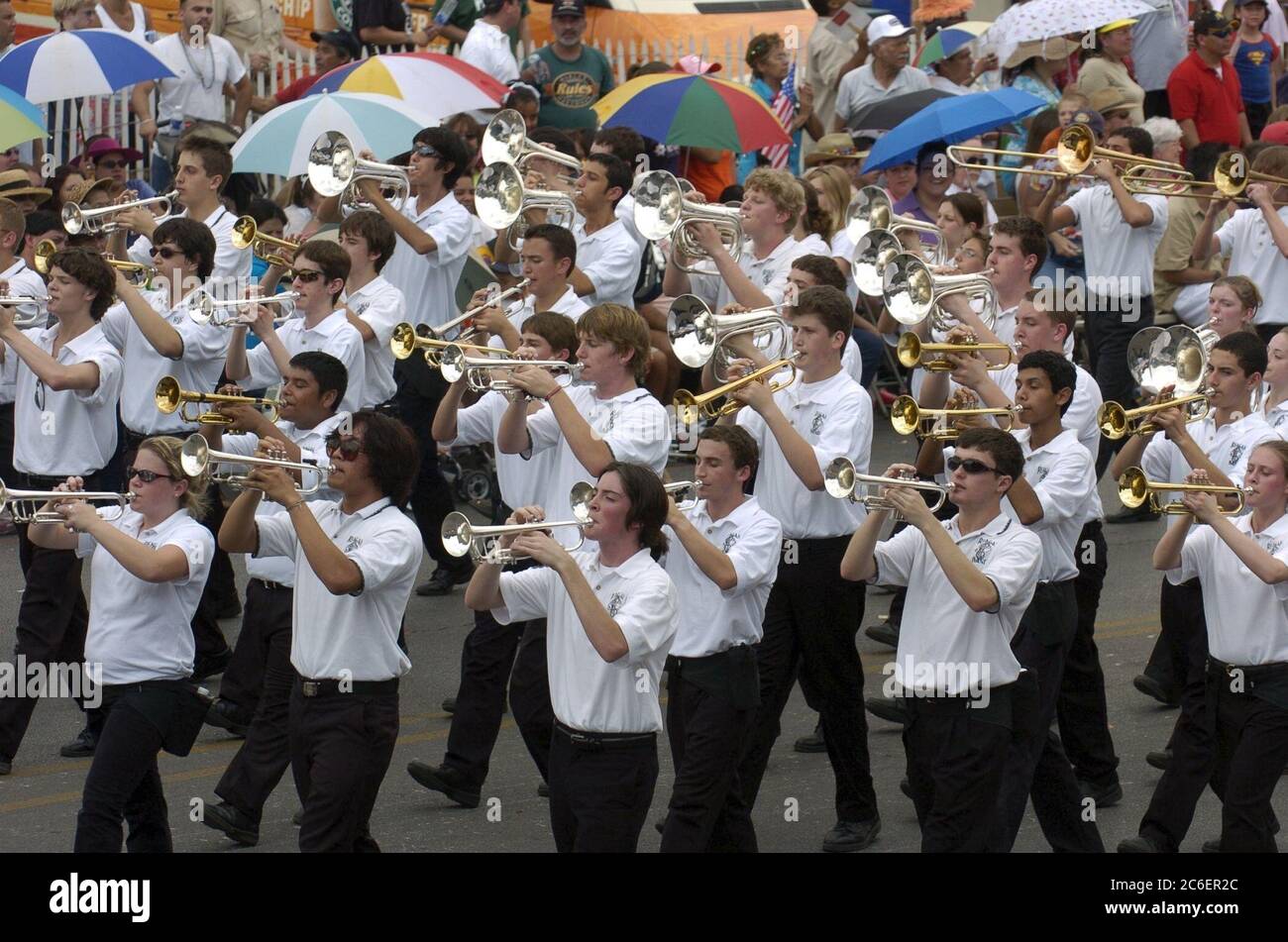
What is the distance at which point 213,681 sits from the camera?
10.7 meters

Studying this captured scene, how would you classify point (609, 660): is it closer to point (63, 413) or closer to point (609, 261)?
point (63, 413)

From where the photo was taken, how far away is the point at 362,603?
7.62m

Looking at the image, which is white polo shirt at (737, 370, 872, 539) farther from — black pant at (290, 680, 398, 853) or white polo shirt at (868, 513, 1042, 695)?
black pant at (290, 680, 398, 853)

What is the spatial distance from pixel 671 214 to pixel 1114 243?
2941 millimetres

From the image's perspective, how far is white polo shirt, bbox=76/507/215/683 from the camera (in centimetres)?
781

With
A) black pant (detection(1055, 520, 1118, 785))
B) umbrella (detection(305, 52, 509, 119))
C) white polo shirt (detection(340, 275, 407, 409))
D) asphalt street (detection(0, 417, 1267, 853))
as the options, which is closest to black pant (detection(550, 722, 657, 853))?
asphalt street (detection(0, 417, 1267, 853))

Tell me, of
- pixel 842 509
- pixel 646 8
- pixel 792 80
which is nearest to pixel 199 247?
pixel 842 509

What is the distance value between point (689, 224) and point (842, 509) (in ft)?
6.53

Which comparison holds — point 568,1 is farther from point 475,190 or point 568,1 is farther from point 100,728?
point 100,728

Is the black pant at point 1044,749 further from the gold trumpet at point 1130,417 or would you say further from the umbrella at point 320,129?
the umbrella at point 320,129

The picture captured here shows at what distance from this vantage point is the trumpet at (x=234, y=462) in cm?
743

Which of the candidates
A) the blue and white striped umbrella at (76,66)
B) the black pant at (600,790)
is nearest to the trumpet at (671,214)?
the black pant at (600,790)

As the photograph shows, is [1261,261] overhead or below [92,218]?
overhead

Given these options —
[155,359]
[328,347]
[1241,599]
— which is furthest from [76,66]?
[1241,599]
